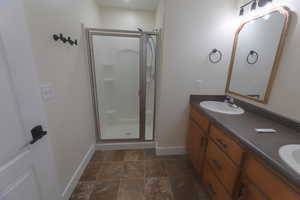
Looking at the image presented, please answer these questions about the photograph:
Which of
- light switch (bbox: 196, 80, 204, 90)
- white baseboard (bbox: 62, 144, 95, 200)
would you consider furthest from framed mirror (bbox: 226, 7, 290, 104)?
white baseboard (bbox: 62, 144, 95, 200)

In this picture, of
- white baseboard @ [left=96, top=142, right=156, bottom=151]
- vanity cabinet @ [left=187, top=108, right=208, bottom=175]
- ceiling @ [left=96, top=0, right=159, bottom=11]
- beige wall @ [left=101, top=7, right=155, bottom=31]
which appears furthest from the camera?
beige wall @ [left=101, top=7, right=155, bottom=31]

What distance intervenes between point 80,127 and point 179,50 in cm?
164

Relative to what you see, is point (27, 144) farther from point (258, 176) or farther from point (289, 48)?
point (289, 48)

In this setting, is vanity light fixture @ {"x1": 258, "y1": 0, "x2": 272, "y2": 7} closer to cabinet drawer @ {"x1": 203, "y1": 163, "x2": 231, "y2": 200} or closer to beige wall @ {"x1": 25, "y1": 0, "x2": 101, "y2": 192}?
cabinet drawer @ {"x1": 203, "y1": 163, "x2": 231, "y2": 200}

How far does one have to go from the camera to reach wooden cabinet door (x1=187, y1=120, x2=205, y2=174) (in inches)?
61.3

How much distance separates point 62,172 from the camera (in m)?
1.33

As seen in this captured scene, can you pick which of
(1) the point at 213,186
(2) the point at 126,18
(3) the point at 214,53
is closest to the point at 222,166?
(1) the point at 213,186

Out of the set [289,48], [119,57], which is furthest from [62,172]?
[289,48]

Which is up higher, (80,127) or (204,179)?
(80,127)

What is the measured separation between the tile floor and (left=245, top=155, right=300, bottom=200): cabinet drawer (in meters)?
0.84

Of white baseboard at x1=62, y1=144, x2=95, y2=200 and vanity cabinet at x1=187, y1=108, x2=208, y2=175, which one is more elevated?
vanity cabinet at x1=187, y1=108, x2=208, y2=175

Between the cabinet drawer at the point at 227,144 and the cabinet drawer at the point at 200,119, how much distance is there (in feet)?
0.37

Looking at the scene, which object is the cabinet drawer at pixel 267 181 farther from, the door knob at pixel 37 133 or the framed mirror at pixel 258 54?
the door knob at pixel 37 133

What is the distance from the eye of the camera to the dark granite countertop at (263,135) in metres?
0.71
